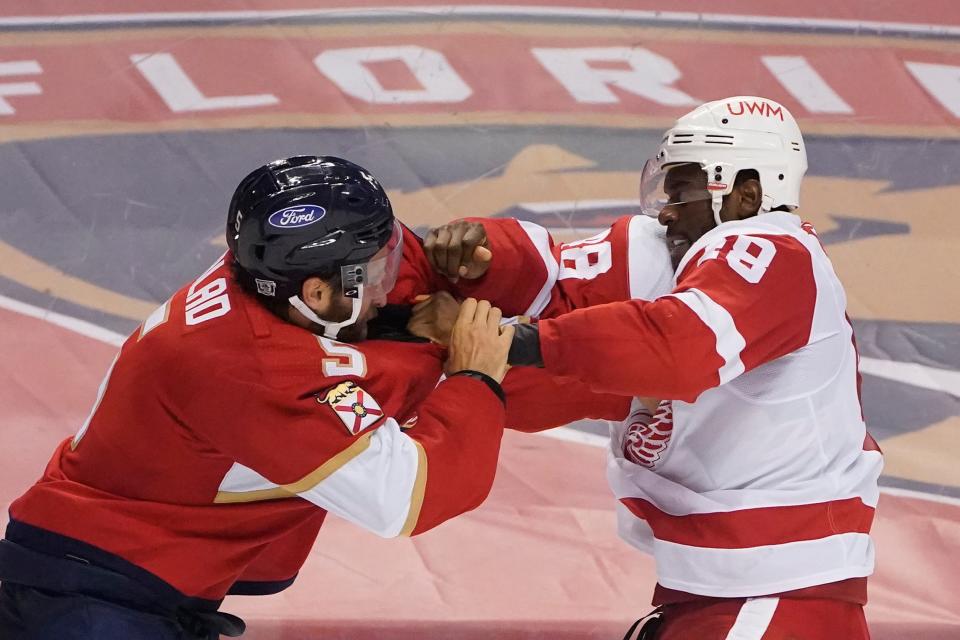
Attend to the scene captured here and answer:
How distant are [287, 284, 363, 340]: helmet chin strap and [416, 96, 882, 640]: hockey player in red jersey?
362 millimetres

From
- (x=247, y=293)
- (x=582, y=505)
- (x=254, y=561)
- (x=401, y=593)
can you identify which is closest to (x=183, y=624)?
(x=254, y=561)

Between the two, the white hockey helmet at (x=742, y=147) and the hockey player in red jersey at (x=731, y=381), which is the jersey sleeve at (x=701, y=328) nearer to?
the hockey player in red jersey at (x=731, y=381)

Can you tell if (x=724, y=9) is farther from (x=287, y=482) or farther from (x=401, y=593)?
(x=287, y=482)

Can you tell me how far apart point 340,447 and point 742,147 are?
→ 4.09 ft

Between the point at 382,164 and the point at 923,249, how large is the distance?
2.39 metres

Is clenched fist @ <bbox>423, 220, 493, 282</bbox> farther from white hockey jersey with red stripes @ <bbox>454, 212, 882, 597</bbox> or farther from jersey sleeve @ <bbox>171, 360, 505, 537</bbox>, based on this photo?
jersey sleeve @ <bbox>171, 360, 505, 537</bbox>

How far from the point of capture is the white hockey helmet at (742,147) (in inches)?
112

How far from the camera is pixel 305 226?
2416 mm

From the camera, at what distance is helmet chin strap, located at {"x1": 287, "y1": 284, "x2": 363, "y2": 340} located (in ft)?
8.18

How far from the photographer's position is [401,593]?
3.87 metres

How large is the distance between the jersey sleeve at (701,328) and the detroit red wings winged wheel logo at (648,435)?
348mm

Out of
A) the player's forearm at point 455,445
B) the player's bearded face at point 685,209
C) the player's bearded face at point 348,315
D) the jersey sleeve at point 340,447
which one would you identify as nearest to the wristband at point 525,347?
the player's forearm at point 455,445

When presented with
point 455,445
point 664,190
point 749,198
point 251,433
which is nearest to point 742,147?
point 749,198

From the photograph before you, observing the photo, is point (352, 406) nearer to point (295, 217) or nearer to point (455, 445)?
point (455, 445)
